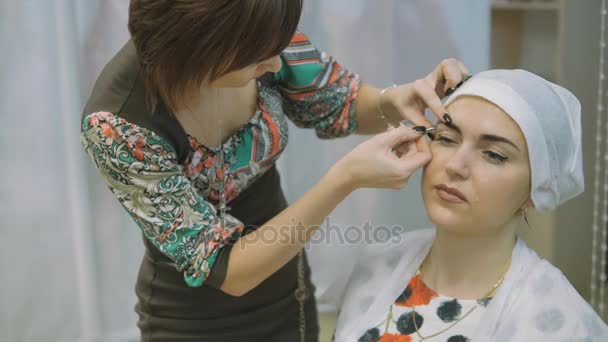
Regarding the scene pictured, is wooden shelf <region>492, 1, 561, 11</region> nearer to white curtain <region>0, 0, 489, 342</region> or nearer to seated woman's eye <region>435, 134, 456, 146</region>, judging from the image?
white curtain <region>0, 0, 489, 342</region>

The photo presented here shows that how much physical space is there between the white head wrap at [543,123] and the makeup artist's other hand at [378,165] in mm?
181

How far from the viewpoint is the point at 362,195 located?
2.53 meters

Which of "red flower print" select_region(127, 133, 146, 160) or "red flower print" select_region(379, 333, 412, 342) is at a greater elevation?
"red flower print" select_region(127, 133, 146, 160)

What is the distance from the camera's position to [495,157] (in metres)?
1.32

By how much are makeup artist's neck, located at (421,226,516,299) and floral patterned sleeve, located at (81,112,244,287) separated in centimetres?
45

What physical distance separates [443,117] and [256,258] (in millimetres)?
451

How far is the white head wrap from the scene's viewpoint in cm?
128

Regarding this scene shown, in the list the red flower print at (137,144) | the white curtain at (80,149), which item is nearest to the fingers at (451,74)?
the red flower print at (137,144)

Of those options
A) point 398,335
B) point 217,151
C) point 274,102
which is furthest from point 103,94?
point 398,335

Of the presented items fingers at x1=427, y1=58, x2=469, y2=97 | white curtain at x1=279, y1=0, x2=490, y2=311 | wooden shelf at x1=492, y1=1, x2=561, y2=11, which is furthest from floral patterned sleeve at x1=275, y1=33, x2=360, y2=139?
wooden shelf at x1=492, y1=1, x2=561, y2=11

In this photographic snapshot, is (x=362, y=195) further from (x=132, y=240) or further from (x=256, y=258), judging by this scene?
(x=256, y=258)

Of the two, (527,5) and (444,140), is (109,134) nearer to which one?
(444,140)

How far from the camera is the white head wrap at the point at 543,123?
1280mm

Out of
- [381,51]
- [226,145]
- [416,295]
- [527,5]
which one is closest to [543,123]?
[416,295]
